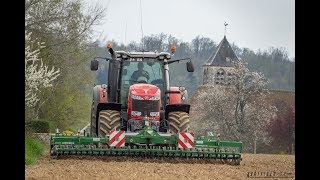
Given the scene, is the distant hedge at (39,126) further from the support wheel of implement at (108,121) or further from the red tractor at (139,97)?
the support wheel of implement at (108,121)

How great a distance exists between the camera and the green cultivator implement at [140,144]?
591 inches

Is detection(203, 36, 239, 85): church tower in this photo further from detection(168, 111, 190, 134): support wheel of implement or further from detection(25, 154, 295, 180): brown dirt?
detection(25, 154, 295, 180): brown dirt

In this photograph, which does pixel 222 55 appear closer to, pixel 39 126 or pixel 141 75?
pixel 39 126

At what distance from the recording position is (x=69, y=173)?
38.8ft

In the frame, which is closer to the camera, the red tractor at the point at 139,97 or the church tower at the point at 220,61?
the red tractor at the point at 139,97

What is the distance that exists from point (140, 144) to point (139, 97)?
1076 millimetres

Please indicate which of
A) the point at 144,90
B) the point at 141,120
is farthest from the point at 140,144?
→ the point at 144,90

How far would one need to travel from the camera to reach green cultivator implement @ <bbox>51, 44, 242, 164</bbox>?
49.7 ft

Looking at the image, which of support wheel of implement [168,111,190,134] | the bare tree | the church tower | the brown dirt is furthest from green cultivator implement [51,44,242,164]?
the church tower

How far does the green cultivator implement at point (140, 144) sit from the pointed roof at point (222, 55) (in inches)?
2710

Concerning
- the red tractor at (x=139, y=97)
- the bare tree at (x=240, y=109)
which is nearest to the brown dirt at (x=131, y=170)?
the red tractor at (x=139, y=97)

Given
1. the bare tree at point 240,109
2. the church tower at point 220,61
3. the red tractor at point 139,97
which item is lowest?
the bare tree at point 240,109
